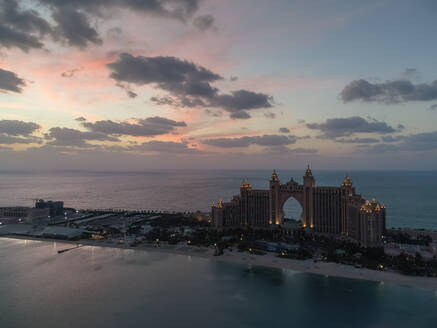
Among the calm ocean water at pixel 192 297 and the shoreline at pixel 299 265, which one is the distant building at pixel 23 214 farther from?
the calm ocean water at pixel 192 297

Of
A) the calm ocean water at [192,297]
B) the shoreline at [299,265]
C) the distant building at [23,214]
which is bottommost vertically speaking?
the calm ocean water at [192,297]

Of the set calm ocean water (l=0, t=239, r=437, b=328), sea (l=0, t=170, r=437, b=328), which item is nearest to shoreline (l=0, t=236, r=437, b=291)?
sea (l=0, t=170, r=437, b=328)

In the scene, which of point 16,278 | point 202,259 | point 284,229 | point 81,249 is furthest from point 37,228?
point 284,229

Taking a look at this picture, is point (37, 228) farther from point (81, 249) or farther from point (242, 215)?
point (242, 215)

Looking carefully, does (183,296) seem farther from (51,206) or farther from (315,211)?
(51,206)

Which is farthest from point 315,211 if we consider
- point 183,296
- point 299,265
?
point 183,296

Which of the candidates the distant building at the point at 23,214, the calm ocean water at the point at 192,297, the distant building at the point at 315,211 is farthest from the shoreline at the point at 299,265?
the distant building at the point at 23,214

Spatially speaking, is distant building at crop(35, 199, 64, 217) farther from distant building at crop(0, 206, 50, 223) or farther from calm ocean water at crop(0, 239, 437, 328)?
calm ocean water at crop(0, 239, 437, 328)
